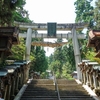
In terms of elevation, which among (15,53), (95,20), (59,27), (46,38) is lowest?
(15,53)

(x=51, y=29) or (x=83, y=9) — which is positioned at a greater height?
(x=83, y=9)

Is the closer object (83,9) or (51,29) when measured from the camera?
(51,29)

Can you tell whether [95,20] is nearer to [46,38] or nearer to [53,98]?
[46,38]

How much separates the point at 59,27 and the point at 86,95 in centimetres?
1131

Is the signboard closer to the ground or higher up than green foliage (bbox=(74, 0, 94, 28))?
closer to the ground

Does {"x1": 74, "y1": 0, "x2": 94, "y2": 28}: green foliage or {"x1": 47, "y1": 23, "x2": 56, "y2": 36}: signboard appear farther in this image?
{"x1": 74, "y1": 0, "x2": 94, "y2": 28}: green foliage

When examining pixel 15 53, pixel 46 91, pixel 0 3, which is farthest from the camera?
pixel 15 53

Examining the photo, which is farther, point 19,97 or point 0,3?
point 0,3

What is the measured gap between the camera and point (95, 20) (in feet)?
86.0

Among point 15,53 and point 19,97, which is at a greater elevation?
point 15,53

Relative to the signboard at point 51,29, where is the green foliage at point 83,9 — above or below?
above

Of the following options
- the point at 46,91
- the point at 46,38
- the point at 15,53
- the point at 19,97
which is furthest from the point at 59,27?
the point at 19,97

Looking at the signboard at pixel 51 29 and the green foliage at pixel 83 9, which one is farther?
the green foliage at pixel 83 9

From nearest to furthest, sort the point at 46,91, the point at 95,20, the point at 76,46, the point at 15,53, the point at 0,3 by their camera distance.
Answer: the point at 0,3 < the point at 46,91 < the point at 15,53 < the point at 76,46 < the point at 95,20
